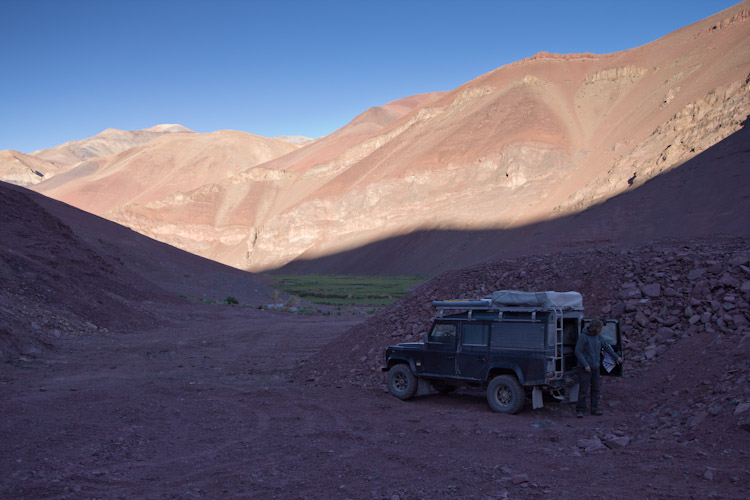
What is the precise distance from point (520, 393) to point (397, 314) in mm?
5332

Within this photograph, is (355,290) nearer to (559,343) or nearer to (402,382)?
(402,382)

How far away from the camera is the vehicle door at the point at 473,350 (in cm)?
1038

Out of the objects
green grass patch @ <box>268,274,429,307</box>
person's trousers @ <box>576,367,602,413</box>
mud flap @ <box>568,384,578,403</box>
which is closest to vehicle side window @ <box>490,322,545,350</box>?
person's trousers @ <box>576,367,602,413</box>

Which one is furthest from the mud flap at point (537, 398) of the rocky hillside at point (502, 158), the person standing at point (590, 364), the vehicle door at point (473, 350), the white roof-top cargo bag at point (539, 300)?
the rocky hillside at point (502, 158)

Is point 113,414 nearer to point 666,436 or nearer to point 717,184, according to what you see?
point 666,436

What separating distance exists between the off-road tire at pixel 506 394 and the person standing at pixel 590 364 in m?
0.90

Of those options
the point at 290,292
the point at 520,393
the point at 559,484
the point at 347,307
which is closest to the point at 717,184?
the point at 347,307

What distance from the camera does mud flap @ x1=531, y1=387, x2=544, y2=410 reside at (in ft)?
32.2

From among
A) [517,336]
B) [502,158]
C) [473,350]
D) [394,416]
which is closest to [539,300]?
[517,336]

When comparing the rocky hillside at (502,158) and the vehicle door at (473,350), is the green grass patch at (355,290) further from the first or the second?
the vehicle door at (473,350)

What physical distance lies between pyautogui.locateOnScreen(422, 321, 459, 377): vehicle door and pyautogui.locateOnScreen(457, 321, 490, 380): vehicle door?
14 cm

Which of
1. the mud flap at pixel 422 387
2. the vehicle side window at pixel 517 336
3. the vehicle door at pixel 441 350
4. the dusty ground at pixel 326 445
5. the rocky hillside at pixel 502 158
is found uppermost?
the rocky hillside at pixel 502 158

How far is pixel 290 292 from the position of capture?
180 ft

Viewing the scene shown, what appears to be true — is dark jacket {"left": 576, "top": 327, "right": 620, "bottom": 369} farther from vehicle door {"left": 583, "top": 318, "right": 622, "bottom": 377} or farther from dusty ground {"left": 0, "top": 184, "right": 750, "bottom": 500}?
dusty ground {"left": 0, "top": 184, "right": 750, "bottom": 500}
